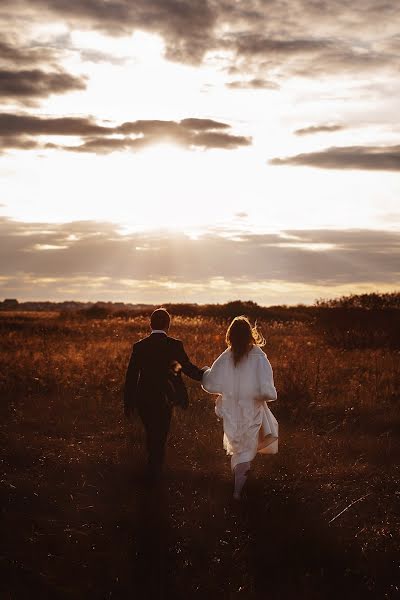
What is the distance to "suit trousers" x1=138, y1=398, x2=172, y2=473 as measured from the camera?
330 inches

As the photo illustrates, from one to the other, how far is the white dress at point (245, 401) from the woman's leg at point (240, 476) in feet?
0.18

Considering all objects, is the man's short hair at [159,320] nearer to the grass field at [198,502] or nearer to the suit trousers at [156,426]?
the suit trousers at [156,426]

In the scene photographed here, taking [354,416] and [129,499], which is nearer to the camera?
[129,499]

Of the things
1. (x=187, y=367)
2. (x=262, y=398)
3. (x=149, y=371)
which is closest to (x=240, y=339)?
(x=262, y=398)

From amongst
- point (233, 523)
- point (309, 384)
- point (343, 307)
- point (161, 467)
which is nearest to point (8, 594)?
point (233, 523)

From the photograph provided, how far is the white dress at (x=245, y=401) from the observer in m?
7.97

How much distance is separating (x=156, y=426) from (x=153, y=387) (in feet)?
1.46

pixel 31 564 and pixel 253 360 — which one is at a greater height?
pixel 253 360

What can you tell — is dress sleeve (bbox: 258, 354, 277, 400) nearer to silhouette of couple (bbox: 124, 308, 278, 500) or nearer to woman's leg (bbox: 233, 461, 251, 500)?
silhouette of couple (bbox: 124, 308, 278, 500)

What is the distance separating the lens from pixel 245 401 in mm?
8047

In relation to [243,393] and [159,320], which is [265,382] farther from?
[159,320]

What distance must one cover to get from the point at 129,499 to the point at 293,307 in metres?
44.8

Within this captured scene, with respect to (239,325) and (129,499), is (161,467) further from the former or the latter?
(239,325)

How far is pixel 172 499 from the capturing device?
26.0ft
